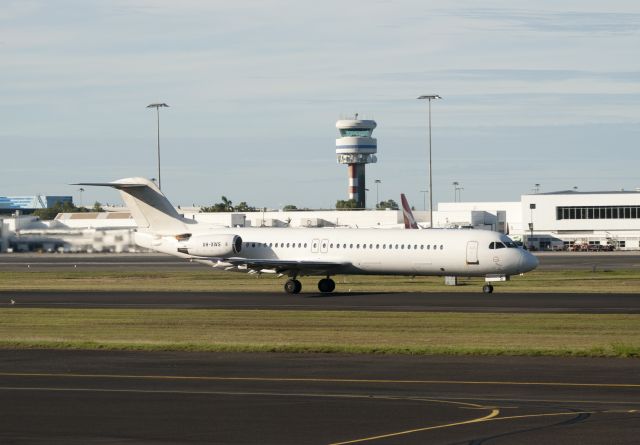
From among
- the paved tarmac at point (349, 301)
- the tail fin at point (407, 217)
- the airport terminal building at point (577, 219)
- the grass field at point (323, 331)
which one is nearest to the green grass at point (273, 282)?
the paved tarmac at point (349, 301)

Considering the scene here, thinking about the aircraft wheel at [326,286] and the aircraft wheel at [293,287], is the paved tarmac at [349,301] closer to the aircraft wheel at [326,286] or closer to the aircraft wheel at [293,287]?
the aircraft wheel at [293,287]

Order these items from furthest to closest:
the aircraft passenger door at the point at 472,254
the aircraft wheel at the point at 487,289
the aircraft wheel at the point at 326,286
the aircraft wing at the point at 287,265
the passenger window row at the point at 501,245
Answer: the aircraft wheel at the point at 326,286 → the aircraft wing at the point at 287,265 → the passenger window row at the point at 501,245 → the aircraft passenger door at the point at 472,254 → the aircraft wheel at the point at 487,289

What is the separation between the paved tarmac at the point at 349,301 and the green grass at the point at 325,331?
2876 mm

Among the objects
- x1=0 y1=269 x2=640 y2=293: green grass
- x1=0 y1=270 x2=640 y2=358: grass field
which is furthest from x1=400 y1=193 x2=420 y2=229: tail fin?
x1=0 y1=270 x2=640 y2=358: grass field

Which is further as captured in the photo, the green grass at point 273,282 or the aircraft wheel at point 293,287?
the green grass at point 273,282

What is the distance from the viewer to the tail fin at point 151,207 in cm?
6178

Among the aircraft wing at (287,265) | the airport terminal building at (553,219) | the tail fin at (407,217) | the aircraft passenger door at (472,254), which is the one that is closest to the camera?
the aircraft passenger door at (472,254)

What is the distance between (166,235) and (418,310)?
21.6 metres

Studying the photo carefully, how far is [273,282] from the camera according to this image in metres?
65.8

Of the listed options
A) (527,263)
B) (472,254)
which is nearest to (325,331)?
(472,254)

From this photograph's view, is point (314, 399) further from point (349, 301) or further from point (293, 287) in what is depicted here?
point (293, 287)

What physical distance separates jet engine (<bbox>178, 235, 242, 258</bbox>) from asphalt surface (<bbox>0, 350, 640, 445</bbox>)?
28072mm

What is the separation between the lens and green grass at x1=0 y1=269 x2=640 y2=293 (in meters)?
60.1

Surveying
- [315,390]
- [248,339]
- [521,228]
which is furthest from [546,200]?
[315,390]
